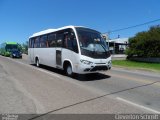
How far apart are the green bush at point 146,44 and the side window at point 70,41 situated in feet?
80.8

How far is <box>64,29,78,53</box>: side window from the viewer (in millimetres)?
13326

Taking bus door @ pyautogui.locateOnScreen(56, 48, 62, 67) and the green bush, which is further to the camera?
the green bush

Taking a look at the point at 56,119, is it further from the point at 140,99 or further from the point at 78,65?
the point at 78,65

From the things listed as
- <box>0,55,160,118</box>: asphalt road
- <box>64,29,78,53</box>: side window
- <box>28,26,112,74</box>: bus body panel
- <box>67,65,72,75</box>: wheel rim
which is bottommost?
<box>0,55,160,118</box>: asphalt road

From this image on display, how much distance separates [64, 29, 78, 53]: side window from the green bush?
24635mm

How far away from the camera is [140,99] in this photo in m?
8.37

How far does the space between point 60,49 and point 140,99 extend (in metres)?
7.81

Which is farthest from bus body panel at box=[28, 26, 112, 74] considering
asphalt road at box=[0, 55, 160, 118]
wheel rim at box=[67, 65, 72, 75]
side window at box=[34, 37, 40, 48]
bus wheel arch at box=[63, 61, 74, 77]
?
side window at box=[34, 37, 40, 48]

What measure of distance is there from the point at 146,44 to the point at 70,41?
25.9 metres

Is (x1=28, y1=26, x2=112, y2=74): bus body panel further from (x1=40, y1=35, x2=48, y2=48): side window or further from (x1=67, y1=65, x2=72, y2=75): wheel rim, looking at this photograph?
(x1=40, y1=35, x2=48, y2=48): side window

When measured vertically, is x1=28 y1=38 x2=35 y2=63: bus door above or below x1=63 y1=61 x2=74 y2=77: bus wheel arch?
above

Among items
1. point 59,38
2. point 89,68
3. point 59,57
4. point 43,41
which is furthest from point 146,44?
point 89,68

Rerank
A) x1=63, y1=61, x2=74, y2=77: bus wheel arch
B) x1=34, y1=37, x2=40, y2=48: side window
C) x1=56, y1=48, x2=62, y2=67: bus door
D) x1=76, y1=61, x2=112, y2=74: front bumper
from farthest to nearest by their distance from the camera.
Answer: x1=34, y1=37, x2=40, y2=48: side window, x1=56, y1=48, x2=62, y2=67: bus door, x1=63, y1=61, x2=74, y2=77: bus wheel arch, x1=76, y1=61, x2=112, y2=74: front bumper

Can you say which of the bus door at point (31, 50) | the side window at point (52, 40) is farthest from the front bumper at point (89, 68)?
the bus door at point (31, 50)
